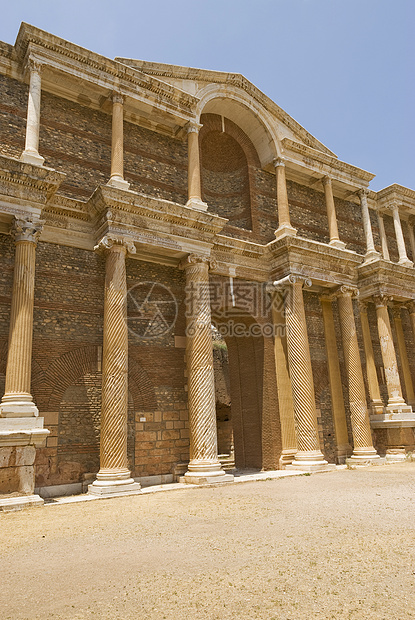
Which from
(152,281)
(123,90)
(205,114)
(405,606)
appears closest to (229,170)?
(205,114)

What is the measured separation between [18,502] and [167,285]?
7622 millimetres

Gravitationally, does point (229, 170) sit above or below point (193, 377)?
above

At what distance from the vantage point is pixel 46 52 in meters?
12.7

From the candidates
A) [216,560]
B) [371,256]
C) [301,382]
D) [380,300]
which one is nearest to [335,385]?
[301,382]

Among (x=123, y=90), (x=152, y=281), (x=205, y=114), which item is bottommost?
(x=152, y=281)

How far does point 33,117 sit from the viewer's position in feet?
39.8

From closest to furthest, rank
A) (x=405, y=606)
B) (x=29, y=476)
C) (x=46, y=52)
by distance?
(x=405, y=606) < (x=29, y=476) < (x=46, y=52)

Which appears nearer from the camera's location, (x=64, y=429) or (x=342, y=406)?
(x=64, y=429)

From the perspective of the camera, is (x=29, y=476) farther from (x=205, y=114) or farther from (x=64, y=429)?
(x=205, y=114)

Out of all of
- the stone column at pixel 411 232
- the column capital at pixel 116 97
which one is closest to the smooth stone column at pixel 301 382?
the column capital at pixel 116 97

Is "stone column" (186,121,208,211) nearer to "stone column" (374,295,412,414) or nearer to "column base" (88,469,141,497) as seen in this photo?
"column base" (88,469,141,497)

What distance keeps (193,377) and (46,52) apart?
33.5 feet

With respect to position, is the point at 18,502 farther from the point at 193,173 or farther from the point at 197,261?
the point at 193,173

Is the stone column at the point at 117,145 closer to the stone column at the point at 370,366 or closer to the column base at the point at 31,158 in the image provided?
the column base at the point at 31,158
